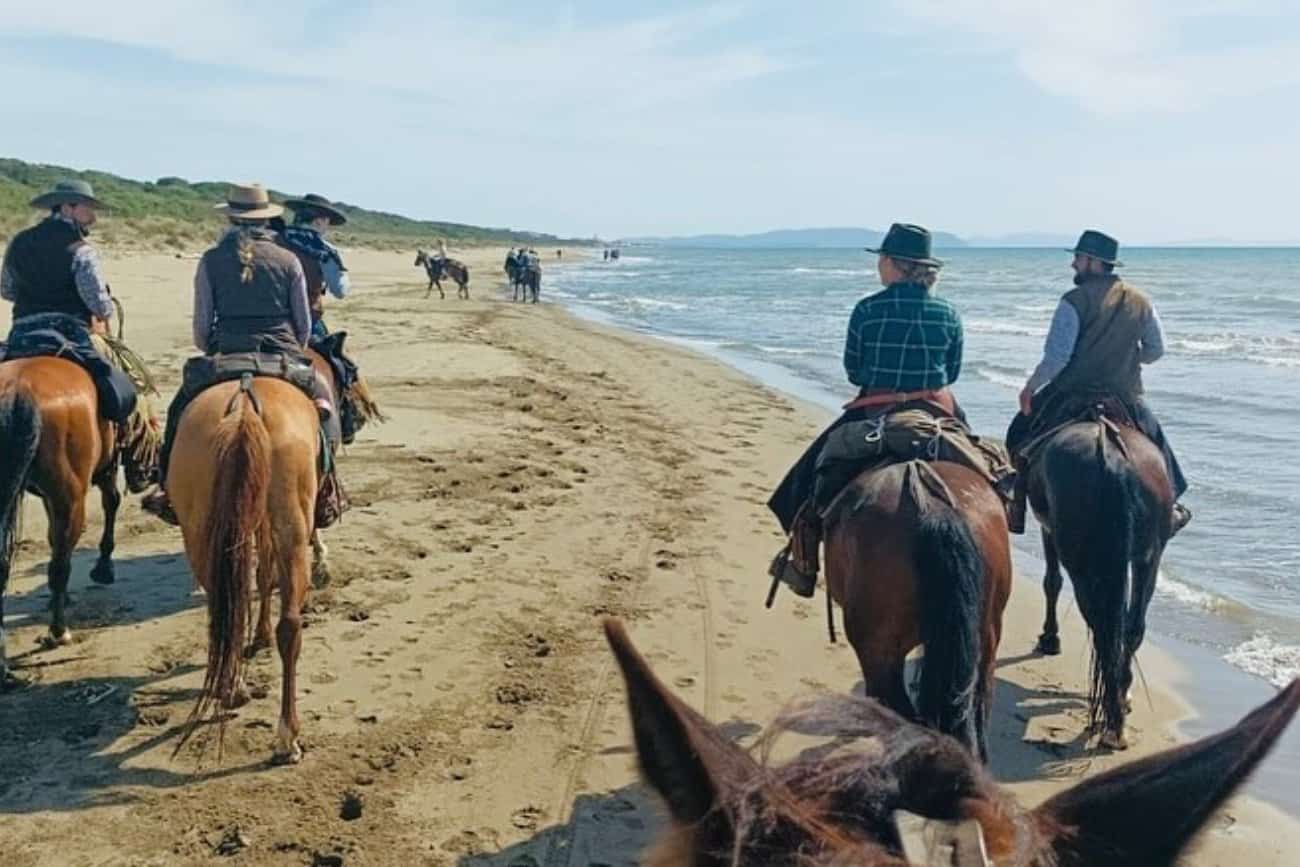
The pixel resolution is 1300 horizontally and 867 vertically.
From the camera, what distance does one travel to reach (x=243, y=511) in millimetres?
4699

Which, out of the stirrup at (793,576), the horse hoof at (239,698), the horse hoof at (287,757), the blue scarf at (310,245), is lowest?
the horse hoof at (287,757)

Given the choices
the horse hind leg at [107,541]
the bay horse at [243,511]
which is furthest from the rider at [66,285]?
the bay horse at [243,511]

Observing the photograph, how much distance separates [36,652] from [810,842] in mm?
5806

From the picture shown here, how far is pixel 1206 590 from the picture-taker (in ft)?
26.4

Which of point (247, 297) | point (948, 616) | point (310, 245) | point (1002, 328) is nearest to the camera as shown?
point (948, 616)

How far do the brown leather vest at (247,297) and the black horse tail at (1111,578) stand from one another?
4.42m

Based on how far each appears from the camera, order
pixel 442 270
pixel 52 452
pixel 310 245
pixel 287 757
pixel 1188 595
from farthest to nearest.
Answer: pixel 442 270, pixel 1188 595, pixel 310 245, pixel 52 452, pixel 287 757

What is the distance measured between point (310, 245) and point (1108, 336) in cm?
509

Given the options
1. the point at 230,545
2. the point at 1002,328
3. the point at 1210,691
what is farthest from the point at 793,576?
the point at 1002,328

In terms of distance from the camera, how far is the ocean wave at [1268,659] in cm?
659

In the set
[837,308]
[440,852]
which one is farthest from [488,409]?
[837,308]

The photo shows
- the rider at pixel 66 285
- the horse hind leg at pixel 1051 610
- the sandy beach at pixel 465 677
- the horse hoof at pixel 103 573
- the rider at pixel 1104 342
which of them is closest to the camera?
the sandy beach at pixel 465 677

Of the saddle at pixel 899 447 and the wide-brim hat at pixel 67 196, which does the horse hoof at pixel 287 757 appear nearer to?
the saddle at pixel 899 447

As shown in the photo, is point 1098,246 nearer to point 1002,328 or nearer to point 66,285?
point 66,285
